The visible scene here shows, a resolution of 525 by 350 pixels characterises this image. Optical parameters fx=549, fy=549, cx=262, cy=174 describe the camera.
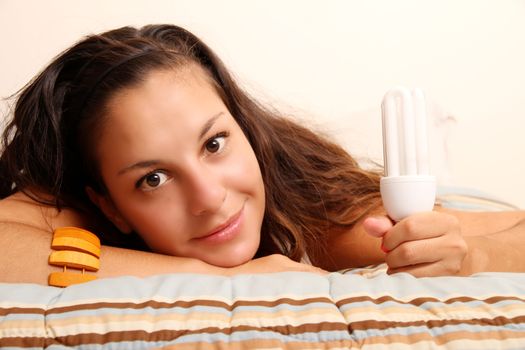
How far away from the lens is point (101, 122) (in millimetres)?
949

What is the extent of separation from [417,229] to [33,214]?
0.67m

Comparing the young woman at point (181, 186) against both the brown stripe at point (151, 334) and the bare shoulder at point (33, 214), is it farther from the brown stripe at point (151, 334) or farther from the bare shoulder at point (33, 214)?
the brown stripe at point (151, 334)

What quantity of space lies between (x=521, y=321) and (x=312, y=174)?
75 cm

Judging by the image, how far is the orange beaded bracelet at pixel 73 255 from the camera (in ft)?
2.58

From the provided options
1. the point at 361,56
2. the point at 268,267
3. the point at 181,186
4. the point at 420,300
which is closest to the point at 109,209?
the point at 181,186

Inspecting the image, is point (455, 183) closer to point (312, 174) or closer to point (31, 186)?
point (312, 174)

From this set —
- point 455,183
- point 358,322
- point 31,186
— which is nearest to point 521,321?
point 358,322

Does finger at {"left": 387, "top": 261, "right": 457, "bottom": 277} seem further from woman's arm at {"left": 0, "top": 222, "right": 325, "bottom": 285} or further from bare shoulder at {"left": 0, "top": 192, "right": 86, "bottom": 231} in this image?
bare shoulder at {"left": 0, "top": 192, "right": 86, "bottom": 231}

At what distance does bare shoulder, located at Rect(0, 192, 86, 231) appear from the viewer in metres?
0.95

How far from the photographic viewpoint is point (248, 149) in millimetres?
1021

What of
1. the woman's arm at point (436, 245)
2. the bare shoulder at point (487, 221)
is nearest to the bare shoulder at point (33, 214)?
the woman's arm at point (436, 245)

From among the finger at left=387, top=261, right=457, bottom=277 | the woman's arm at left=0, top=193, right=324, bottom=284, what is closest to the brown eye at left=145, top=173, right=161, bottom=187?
the woman's arm at left=0, top=193, right=324, bottom=284

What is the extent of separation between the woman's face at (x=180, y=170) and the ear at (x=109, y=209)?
0.07 metres

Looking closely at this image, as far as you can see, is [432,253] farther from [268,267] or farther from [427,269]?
[268,267]
